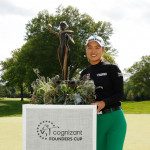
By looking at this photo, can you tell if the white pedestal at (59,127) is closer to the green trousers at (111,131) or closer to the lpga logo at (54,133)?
the lpga logo at (54,133)

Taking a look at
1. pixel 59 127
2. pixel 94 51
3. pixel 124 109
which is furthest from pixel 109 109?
pixel 124 109

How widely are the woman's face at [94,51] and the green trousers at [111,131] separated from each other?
652 millimetres

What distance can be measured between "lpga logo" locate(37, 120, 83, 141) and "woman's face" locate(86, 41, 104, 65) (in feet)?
3.57

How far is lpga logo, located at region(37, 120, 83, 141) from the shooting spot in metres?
2.28

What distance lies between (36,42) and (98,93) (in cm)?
2690

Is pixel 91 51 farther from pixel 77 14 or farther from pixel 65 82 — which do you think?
pixel 77 14

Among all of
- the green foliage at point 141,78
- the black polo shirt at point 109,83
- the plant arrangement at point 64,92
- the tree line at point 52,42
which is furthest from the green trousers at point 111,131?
the green foliage at point 141,78

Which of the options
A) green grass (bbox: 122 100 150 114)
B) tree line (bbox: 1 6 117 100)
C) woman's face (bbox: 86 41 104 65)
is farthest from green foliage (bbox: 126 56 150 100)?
woman's face (bbox: 86 41 104 65)

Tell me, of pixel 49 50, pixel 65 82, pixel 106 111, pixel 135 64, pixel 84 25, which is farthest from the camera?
pixel 135 64

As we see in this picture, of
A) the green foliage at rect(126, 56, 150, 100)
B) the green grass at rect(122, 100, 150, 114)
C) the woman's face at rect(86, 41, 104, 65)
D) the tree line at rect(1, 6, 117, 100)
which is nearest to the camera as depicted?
the woman's face at rect(86, 41, 104, 65)

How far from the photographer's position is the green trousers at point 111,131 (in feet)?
9.27

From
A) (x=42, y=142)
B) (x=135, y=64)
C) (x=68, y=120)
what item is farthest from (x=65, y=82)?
(x=135, y=64)

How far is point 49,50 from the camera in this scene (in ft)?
94.3

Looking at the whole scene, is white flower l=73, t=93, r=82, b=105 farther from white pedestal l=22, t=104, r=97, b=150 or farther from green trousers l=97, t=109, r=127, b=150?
green trousers l=97, t=109, r=127, b=150
